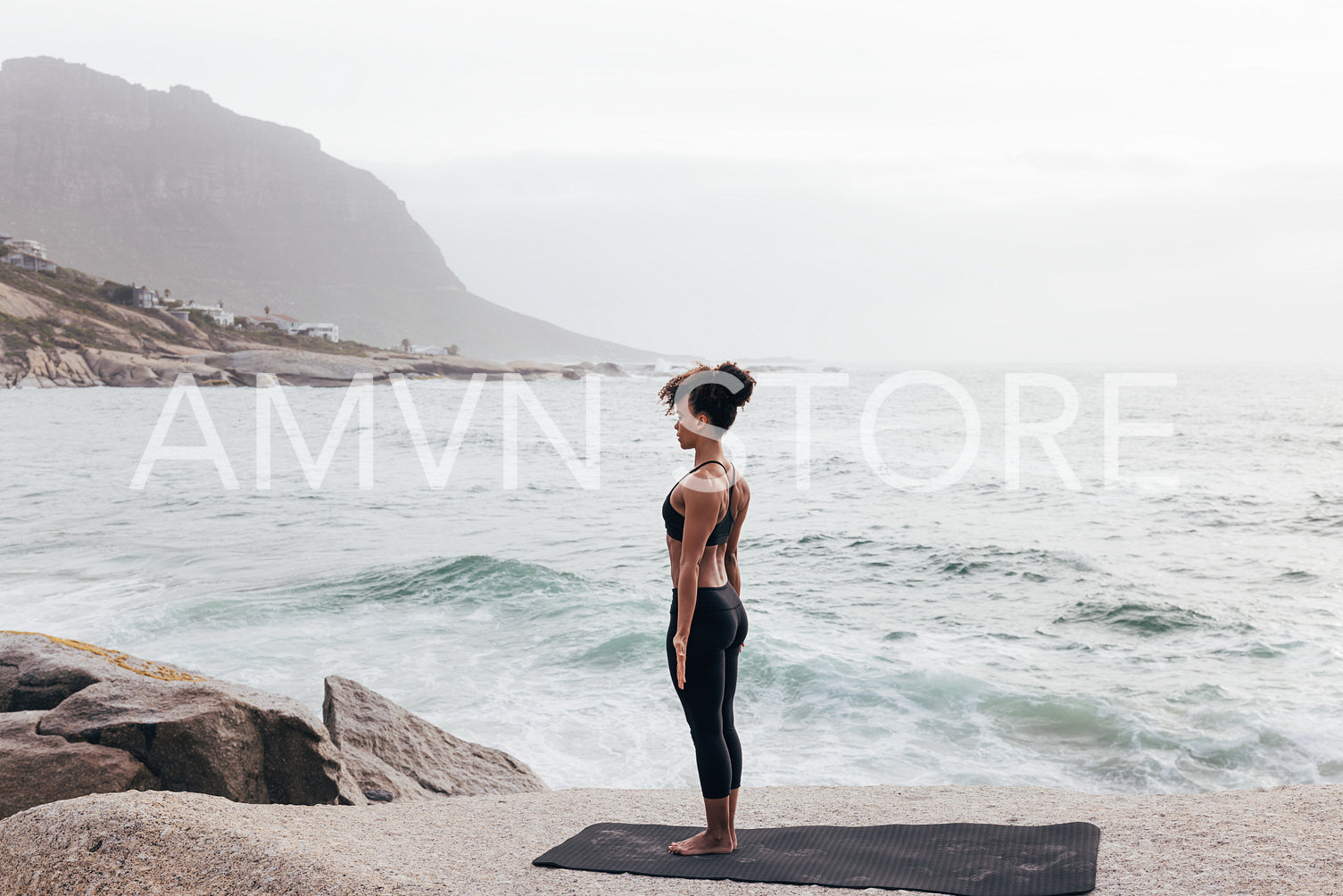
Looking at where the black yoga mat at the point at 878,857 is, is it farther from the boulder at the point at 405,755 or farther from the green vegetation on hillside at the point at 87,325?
the green vegetation on hillside at the point at 87,325

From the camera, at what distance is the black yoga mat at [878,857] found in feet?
11.4

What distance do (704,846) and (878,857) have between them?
31.4 inches

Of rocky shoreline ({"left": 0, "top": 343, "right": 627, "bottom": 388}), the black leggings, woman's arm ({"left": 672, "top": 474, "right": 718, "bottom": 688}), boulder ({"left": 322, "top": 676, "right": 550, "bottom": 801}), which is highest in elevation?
rocky shoreline ({"left": 0, "top": 343, "right": 627, "bottom": 388})

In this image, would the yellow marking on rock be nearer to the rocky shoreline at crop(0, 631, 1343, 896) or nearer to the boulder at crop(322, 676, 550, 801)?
the rocky shoreline at crop(0, 631, 1343, 896)

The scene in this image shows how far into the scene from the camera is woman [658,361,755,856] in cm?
361

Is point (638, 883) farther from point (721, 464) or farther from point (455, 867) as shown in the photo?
point (721, 464)

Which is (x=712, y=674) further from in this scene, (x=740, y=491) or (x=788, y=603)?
(x=788, y=603)

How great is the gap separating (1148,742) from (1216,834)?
155 inches

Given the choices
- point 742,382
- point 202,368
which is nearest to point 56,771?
point 742,382

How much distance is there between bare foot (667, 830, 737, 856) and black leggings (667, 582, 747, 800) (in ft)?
0.66

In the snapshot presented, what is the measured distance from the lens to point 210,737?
454 cm

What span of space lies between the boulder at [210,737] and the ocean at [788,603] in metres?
2.46

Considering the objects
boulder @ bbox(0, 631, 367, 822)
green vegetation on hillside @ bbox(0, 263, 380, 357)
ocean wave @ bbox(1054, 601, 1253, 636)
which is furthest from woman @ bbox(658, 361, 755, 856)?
green vegetation on hillside @ bbox(0, 263, 380, 357)

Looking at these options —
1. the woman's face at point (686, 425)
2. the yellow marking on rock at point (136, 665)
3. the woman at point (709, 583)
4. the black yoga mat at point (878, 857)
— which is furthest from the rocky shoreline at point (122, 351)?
the woman at point (709, 583)
